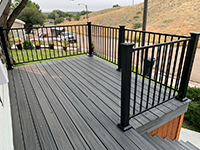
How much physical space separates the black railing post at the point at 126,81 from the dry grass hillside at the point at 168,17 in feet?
83.0

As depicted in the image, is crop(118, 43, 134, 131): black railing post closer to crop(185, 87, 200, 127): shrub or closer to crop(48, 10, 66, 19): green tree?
crop(185, 87, 200, 127): shrub

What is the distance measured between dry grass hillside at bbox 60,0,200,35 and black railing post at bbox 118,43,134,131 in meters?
25.3

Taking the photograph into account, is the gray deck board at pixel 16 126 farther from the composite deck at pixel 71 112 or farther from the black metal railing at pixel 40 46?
the black metal railing at pixel 40 46

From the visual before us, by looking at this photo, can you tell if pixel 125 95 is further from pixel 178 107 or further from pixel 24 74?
pixel 24 74

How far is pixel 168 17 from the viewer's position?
30.3 meters

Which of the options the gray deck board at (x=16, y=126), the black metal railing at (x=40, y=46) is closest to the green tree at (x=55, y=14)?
the black metal railing at (x=40, y=46)

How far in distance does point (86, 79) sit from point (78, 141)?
163cm

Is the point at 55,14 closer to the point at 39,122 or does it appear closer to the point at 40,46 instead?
the point at 40,46

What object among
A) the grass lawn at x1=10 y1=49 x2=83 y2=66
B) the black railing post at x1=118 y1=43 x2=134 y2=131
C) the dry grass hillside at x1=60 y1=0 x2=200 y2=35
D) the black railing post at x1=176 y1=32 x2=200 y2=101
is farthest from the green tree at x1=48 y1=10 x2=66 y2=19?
the black railing post at x1=118 y1=43 x2=134 y2=131

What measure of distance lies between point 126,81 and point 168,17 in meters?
34.5

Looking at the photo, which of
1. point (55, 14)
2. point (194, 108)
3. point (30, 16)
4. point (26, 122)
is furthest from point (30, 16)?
point (55, 14)

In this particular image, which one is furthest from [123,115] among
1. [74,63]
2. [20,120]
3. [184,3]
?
[184,3]

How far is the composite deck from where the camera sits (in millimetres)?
1552

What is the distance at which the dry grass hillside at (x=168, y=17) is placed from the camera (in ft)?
82.1
